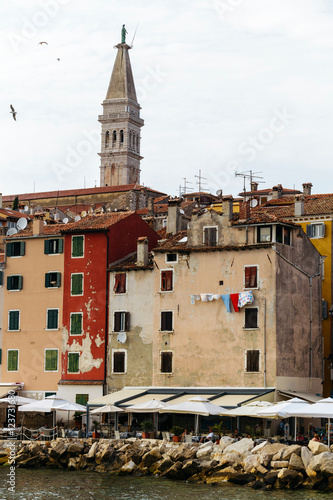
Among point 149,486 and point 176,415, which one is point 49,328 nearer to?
point 176,415

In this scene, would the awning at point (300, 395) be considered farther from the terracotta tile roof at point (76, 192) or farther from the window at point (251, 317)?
the terracotta tile roof at point (76, 192)

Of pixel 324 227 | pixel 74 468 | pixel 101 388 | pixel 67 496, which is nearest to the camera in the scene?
pixel 67 496

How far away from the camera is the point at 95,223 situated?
181ft

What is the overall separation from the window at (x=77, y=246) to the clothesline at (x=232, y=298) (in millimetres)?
7507

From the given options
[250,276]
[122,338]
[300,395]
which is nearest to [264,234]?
[250,276]

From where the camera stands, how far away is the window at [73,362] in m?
52.6

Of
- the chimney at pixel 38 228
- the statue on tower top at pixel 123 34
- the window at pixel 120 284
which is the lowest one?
A: the window at pixel 120 284

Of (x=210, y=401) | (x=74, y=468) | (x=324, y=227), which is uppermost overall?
(x=324, y=227)

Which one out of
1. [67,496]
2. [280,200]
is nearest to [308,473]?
[67,496]

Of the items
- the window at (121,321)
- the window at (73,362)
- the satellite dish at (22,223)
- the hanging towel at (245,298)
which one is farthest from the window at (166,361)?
the satellite dish at (22,223)

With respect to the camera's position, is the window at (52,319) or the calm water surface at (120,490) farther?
the window at (52,319)

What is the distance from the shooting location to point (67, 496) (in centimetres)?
3653

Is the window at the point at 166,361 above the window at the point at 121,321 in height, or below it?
below

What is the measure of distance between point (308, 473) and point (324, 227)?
2128 centimetres
